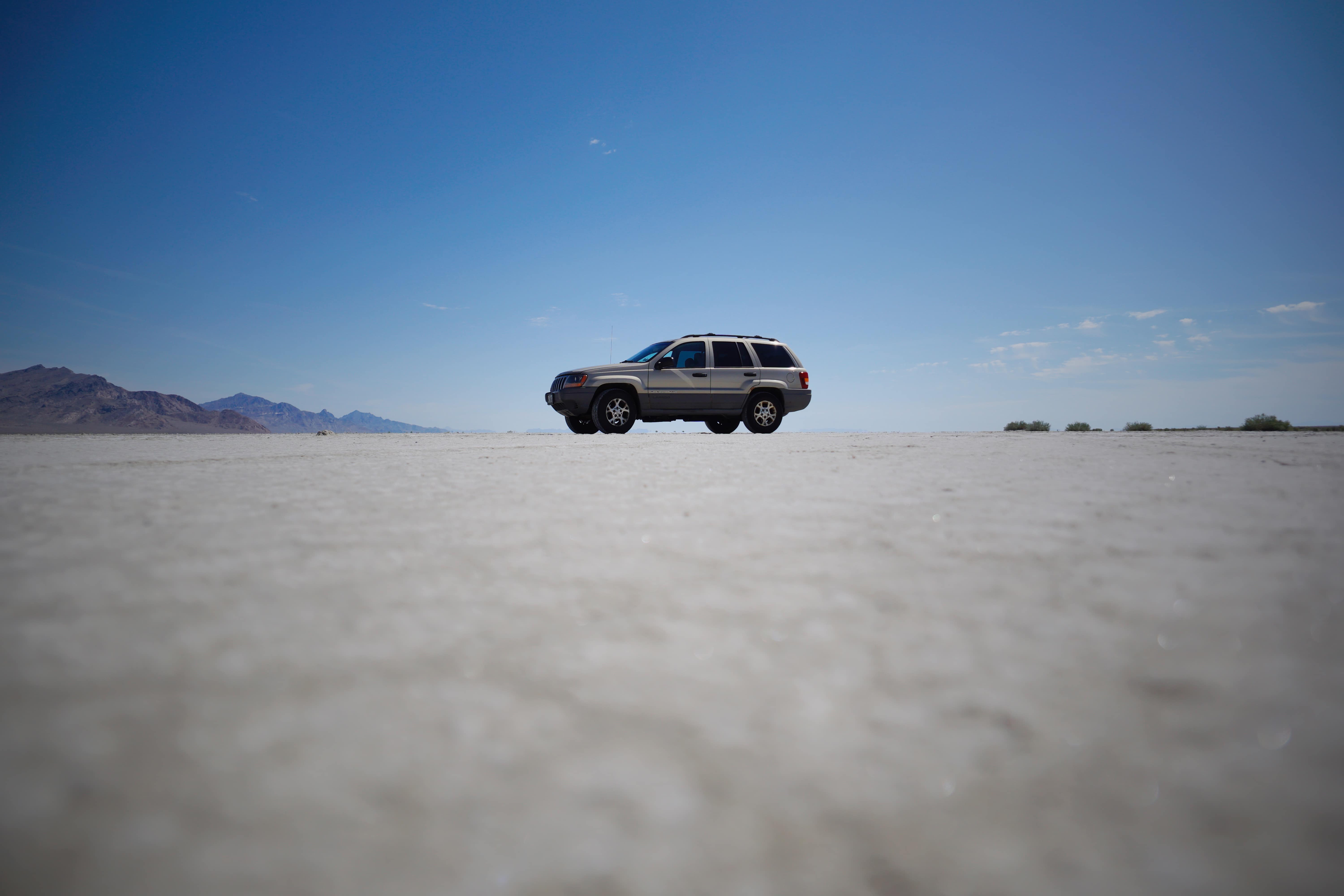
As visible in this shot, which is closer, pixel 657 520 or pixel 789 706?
pixel 789 706

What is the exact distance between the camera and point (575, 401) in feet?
37.3

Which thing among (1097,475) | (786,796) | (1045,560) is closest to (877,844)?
(786,796)

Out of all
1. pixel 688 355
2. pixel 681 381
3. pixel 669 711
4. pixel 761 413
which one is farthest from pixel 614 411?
pixel 669 711

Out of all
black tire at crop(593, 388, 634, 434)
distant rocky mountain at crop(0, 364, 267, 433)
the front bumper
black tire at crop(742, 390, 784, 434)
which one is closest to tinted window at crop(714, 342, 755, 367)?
black tire at crop(742, 390, 784, 434)

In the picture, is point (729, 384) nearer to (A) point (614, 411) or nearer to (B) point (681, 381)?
(B) point (681, 381)

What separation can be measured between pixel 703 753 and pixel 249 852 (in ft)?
1.49

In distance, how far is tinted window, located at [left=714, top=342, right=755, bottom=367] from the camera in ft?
40.0

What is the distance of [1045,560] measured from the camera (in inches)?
57.1

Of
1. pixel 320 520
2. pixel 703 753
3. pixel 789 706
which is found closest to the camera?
pixel 703 753

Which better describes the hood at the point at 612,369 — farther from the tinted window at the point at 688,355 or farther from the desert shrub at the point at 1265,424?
the desert shrub at the point at 1265,424

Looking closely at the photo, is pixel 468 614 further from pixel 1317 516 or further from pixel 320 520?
pixel 1317 516

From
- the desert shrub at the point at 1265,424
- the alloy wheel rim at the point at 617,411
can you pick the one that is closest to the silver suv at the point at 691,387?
the alloy wheel rim at the point at 617,411

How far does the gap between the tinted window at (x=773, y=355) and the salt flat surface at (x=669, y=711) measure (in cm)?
1086

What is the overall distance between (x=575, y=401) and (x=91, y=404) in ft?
500
